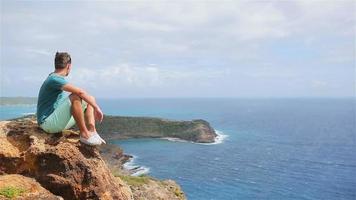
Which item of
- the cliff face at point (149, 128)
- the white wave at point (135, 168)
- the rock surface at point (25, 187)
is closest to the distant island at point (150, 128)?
the cliff face at point (149, 128)

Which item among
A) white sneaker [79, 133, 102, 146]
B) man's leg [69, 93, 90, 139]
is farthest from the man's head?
white sneaker [79, 133, 102, 146]

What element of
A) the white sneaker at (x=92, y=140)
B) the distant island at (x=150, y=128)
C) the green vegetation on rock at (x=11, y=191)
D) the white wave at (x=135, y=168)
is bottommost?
the white wave at (x=135, y=168)

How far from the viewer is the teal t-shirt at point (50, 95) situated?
10641 mm

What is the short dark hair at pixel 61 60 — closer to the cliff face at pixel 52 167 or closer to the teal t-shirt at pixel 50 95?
the teal t-shirt at pixel 50 95

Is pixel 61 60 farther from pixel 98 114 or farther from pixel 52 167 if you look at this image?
pixel 52 167

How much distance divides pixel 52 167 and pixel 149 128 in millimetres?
149528

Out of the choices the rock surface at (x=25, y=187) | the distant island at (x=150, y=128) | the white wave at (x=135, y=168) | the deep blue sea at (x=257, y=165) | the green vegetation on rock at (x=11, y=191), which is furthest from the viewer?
the distant island at (x=150, y=128)

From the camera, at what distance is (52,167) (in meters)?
10.5

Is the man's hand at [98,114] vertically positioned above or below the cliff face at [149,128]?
above

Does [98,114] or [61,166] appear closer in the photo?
[61,166]

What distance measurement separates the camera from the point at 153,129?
159 meters

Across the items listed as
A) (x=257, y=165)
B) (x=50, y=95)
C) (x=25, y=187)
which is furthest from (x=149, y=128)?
(x=25, y=187)

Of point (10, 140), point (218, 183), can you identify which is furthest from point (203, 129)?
point (10, 140)

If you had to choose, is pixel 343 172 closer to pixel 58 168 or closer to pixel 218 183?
pixel 218 183
